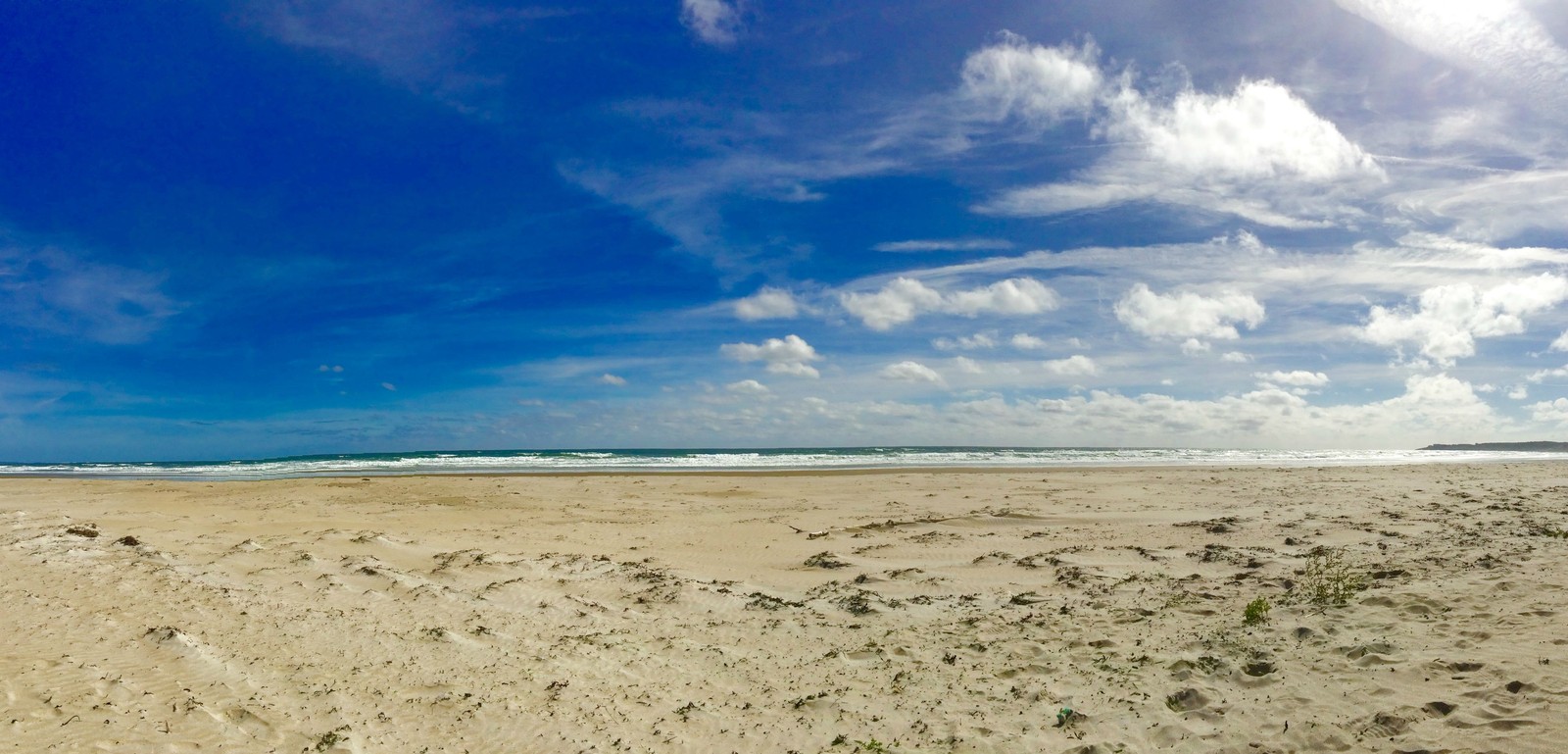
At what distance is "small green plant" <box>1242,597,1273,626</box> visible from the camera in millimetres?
6828

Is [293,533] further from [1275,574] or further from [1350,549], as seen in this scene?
[1350,549]

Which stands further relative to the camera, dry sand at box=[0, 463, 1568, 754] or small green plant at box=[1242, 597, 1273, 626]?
small green plant at box=[1242, 597, 1273, 626]

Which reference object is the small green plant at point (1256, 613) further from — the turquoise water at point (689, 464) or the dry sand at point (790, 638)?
the turquoise water at point (689, 464)

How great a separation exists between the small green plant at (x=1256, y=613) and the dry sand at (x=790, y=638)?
9 cm

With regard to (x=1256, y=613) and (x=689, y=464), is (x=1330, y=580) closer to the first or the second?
(x=1256, y=613)

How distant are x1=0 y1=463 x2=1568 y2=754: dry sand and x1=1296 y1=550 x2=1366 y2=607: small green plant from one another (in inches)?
7.4

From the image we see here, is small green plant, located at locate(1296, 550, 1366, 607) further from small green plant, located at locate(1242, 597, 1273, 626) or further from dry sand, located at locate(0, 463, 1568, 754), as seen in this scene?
small green plant, located at locate(1242, 597, 1273, 626)

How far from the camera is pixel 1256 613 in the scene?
273 inches

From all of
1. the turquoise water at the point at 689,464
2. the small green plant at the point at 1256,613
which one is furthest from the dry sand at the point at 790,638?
the turquoise water at the point at 689,464

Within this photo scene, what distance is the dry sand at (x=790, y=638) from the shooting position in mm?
5090

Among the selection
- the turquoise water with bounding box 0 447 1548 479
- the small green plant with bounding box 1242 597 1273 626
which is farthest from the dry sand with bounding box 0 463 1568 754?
the turquoise water with bounding box 0 447 1548 479

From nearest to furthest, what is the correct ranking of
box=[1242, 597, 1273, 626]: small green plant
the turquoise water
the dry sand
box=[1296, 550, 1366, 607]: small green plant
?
the dry sand < box=[1242, 597, 1273, 626]: small green plant < box=[1296, 550, 1366, 607]: small green plant < the turquoise water

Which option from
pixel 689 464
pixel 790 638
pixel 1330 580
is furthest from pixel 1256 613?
pixel 689 464

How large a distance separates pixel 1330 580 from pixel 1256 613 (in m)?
1.63
